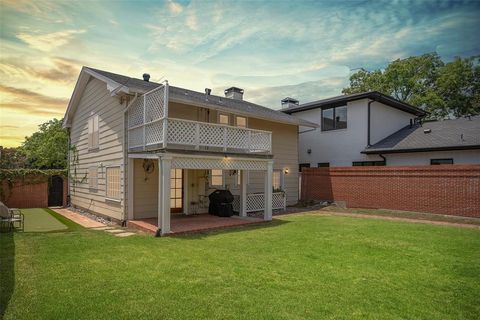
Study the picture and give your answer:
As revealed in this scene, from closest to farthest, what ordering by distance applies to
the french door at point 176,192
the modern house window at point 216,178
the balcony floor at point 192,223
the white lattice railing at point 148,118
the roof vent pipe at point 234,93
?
the white lattice railing at point 148,118 → the balcony floor at point 192,223 → the french door at point 176,192 → the modern house window at point 216,178 → the roof vent pipe at point 234,93

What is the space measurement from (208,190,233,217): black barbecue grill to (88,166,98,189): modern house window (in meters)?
5.85

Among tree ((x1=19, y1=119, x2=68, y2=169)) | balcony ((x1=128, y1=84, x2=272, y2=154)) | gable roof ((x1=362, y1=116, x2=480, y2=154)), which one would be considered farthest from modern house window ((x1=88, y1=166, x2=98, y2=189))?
gable roof ((x1=362, y1=116, x2=480, y2=154))

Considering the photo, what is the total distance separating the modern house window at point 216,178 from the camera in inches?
557

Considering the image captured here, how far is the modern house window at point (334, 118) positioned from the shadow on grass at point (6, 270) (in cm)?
1810

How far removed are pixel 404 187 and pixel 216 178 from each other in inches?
360

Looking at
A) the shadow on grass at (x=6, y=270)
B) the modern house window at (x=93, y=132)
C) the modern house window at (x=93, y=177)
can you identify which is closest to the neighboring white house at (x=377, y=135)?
the modern house window at (x=93, y=132)

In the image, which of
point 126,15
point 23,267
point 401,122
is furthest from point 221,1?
point 401,122

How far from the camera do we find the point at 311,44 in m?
9.89

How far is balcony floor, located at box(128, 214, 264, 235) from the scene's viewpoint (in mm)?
9688

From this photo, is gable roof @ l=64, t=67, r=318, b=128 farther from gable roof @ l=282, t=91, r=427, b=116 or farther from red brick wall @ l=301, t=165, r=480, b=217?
red brick wall @ l=301, t=165, r=480, b=217

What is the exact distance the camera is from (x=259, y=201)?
14.8m

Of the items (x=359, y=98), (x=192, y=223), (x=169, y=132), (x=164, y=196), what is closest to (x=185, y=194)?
(x=192, y=223)

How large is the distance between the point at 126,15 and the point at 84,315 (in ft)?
25.9

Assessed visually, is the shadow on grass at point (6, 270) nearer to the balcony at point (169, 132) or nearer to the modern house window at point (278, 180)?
the balcony at point (169, 132)
